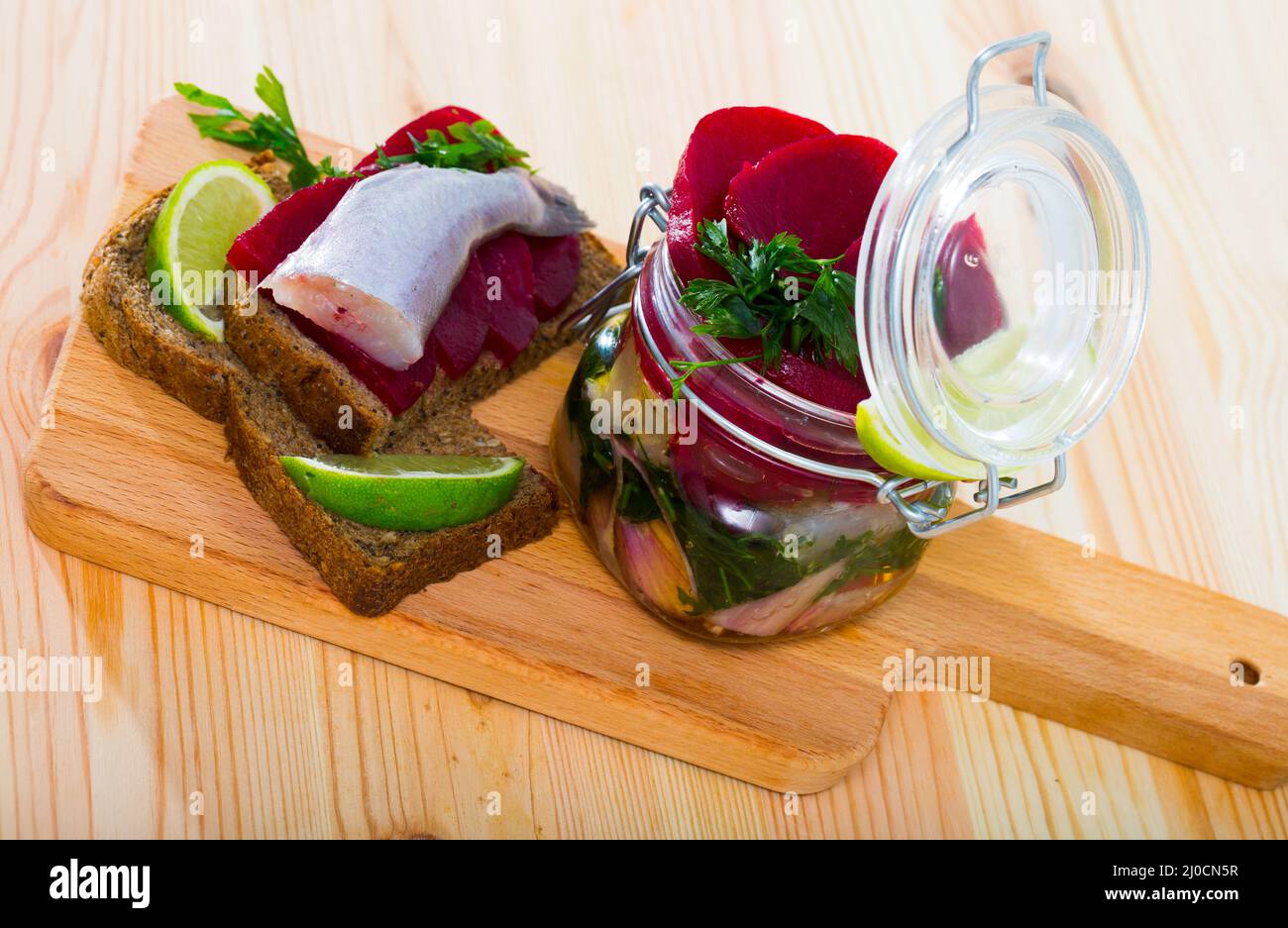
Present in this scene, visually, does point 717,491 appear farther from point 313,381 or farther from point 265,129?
point 265,129

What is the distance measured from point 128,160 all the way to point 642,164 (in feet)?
3.71

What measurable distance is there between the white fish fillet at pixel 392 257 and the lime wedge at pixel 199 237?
15cm

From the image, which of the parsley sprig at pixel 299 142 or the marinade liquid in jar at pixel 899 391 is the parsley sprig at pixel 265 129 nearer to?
the parsley sprig at pixel 299 142

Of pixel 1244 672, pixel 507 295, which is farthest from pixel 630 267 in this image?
pixel 1244 672

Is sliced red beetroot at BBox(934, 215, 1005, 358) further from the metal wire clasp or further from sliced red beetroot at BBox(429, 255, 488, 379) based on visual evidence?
sliced red beetroot at BBox(429, 255, 488, 379)

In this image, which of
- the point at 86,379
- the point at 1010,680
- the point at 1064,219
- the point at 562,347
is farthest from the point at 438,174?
the point at 1010,680

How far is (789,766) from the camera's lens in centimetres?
213

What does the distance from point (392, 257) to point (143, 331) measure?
0.44m

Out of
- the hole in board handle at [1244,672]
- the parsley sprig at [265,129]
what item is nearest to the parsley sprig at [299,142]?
the parsley sprig at [265,129]

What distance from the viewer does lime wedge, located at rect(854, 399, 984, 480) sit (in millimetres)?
1714

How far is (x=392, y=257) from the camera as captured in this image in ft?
7.02

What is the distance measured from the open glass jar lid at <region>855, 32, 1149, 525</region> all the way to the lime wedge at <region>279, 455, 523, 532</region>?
27.7 inches

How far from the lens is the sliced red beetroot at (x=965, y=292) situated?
1764 mm

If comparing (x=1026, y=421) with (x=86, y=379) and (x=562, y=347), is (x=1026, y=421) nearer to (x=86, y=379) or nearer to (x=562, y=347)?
(x=562, y=347)
